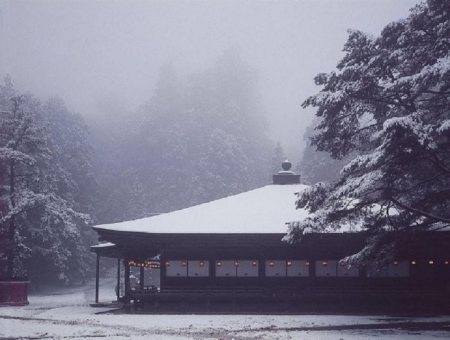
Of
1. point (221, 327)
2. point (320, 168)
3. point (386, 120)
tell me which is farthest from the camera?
point (320, 168)

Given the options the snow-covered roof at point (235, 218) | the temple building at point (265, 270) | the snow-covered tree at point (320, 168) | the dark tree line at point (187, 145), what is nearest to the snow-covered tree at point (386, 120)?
the temple building at point (265, 270)

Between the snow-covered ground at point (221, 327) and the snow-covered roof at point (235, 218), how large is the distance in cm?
488

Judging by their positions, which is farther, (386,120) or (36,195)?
(36,195)

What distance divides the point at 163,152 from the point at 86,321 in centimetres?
6864

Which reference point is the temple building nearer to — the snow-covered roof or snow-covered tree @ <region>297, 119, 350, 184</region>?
the snow-covered roof

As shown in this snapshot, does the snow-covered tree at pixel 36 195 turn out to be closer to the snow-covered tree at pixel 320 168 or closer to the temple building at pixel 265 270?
the temple building at pixel 265 270

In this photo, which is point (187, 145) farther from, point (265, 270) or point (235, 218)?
point (265, 270)

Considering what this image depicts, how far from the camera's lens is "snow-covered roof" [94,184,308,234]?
91.4 ft

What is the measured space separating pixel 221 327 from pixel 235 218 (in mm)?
11087

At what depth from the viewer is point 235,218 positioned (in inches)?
1203

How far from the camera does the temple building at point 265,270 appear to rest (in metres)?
27.5

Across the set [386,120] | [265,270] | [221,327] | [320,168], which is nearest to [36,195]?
[265,270]

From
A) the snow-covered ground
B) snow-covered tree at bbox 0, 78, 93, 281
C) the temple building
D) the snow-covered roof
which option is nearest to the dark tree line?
snow-covered tree at bbox 0, 78, 93, 281

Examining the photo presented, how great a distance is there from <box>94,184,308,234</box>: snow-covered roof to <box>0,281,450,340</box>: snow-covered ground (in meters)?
4.88
